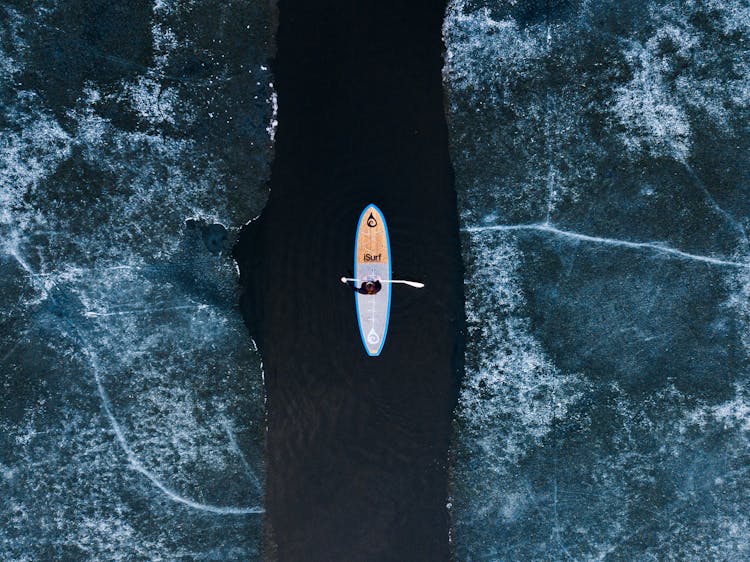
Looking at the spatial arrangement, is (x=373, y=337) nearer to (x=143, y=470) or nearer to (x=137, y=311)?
(x=137, y=311)

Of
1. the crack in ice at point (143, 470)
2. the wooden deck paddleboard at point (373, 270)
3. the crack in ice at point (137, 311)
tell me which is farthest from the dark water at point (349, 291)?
the crack in ice at point (137, 311)

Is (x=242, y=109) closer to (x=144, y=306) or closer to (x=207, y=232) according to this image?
(x=207, y=232)

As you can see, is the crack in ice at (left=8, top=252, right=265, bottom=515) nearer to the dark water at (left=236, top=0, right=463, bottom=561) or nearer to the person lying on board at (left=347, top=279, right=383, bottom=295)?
the dark water at (left=236, top=0, right=463, bottom=561)

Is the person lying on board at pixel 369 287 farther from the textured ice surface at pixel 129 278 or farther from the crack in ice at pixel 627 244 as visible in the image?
the crack in ice at pixel 627 244

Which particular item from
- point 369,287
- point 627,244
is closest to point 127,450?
point 369,287

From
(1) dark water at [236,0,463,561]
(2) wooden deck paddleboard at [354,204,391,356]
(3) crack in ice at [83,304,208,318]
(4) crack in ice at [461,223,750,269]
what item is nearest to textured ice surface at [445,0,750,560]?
(4) crack in ice at [461,223,750,269]

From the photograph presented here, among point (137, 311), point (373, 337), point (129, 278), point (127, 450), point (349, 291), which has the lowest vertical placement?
point (127, 450)
